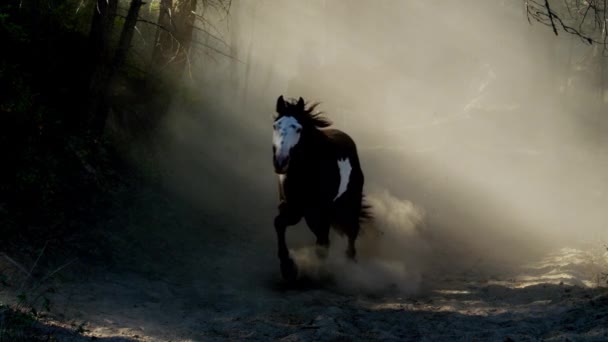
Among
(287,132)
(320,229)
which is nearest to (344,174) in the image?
(320,229)

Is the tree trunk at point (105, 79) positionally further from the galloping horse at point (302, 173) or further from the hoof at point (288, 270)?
the hoof at point (288, 270)

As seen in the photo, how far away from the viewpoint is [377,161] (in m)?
25.1

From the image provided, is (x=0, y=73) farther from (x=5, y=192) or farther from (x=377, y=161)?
(x=377, y=161)

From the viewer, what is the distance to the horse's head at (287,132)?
7.38 m

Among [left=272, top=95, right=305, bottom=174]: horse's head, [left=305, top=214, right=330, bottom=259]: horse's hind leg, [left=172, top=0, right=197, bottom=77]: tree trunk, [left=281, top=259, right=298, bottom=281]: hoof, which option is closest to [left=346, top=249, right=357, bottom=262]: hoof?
[left=305, top=214, right=330, bottom=259]: horse's hind leg

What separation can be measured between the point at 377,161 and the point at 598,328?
19908mm

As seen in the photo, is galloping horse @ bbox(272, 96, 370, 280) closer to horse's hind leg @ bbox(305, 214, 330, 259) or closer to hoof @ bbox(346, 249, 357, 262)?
horse's hind leg @ bbox(305, 214, 330, 259)

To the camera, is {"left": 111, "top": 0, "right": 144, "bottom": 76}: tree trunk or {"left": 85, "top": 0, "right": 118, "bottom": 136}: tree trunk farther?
{"left": 111, "top": 0, "right": 144, "bottom": 76}: tree trunk

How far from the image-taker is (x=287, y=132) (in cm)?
752

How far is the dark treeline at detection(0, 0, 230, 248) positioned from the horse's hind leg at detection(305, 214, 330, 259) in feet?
12.0

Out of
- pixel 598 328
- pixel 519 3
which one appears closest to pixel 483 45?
pixel 519 3

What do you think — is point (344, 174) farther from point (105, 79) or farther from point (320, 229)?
point (105, 79)

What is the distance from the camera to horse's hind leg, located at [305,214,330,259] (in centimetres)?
856

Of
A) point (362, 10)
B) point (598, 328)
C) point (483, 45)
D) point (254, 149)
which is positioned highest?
point (362, 10)
